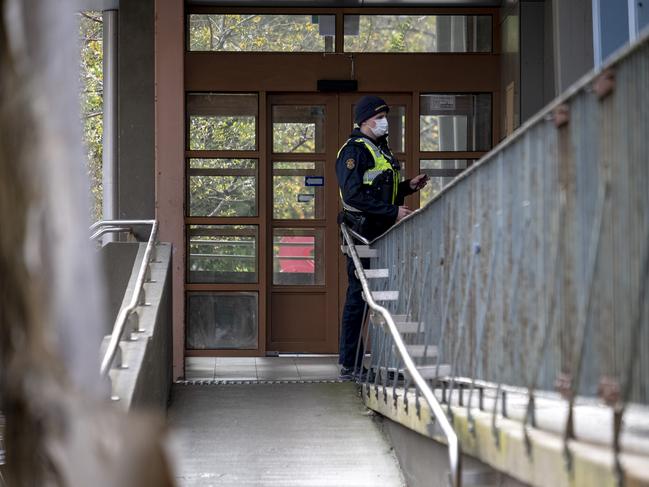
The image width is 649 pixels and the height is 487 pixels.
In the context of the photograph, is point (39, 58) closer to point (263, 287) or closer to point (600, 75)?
point (600, 75)

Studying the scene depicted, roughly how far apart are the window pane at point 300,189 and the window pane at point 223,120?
0.32 meters

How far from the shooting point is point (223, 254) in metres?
9.08

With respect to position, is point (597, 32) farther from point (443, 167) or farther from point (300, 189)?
point (300, 189)

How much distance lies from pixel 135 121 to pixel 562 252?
6.19m

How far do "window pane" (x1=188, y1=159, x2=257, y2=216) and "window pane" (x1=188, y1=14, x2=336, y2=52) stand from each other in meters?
0.89

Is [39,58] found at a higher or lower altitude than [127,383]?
higher

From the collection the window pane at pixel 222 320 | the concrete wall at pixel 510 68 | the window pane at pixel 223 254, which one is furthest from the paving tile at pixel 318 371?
the concrete wall at pixel 510 68

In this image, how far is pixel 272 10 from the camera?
8.98 meters

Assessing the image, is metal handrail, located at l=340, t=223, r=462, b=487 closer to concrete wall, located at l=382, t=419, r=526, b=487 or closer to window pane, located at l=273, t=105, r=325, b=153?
concrete wall, located at l=382, t=419, r=526, b=487

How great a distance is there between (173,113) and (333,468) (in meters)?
3.81

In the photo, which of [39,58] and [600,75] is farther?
[600,75]

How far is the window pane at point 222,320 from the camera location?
29.7 feet

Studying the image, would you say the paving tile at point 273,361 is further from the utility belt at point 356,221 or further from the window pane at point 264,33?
the window pane at point 264,33

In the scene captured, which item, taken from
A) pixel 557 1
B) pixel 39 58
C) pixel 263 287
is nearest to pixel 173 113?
pixel 263 287
